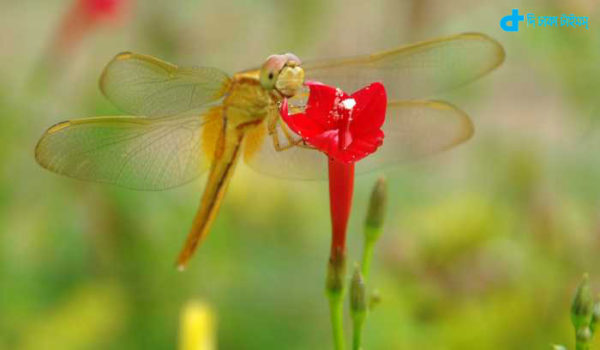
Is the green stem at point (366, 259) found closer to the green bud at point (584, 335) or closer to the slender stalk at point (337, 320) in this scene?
the slender stalk at point (337, 320)

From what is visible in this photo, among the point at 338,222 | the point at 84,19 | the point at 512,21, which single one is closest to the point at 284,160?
the point at 338,222

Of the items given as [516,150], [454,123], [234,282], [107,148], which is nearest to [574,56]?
[516,150]

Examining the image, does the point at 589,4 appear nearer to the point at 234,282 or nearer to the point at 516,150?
the point at 516,150

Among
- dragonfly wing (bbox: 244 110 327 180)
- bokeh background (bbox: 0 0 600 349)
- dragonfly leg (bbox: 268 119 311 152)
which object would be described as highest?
dragonfly leg (bbox: 268 119 311 152)

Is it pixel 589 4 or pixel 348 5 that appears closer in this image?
pixel 589 4

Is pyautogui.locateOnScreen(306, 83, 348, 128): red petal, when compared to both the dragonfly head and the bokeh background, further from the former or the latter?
the bokeh background
